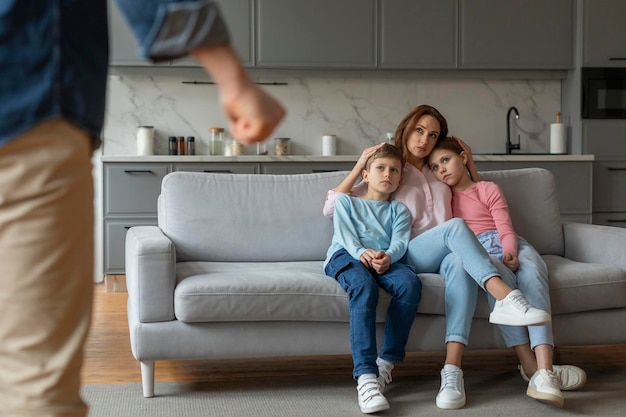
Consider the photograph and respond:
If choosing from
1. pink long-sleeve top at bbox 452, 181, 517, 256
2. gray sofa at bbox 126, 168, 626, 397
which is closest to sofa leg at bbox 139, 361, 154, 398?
gray sofa at bbox 126, 168, 626, 397

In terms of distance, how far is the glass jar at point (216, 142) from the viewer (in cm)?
564

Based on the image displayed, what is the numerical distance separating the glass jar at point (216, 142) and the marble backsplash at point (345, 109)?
14cm

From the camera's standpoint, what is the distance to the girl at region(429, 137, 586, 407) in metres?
2.79

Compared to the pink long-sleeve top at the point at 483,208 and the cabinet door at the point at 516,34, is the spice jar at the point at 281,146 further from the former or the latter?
the pink long-sleeve top at the point at 483,208

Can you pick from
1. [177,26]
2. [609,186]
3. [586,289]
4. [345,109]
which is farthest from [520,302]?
[345,109]

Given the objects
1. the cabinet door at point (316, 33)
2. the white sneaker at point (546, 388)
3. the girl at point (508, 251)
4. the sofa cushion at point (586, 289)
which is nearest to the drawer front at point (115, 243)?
the cabinet door at point (316, 33)

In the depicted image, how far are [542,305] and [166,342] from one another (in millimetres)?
1241

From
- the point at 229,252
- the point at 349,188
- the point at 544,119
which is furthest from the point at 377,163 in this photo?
the point at 544,119

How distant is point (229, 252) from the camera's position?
331 centimetres

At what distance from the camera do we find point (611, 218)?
5656 mm

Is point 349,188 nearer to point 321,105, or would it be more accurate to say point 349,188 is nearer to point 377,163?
point 377,163

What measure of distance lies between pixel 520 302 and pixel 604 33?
3.47 metres

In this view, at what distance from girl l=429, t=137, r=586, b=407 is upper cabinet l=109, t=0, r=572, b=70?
2.26 m

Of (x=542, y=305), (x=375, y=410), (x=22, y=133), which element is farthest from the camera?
(x=542, y=305)
